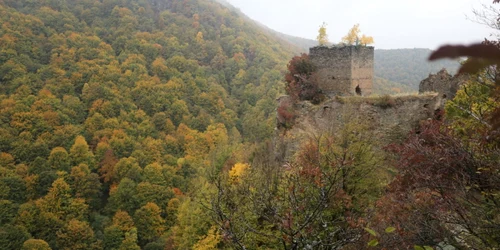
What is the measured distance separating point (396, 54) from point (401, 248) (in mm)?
80961

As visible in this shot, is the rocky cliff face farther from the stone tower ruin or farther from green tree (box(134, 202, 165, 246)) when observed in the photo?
green tree (box(134, 202, 165, 246))

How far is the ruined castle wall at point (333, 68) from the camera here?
14141 mm

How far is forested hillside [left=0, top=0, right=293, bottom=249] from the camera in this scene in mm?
33750

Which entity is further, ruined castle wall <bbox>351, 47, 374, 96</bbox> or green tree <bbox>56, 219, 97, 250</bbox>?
green tree <bbox>56, 219, 97, 250</bbox>

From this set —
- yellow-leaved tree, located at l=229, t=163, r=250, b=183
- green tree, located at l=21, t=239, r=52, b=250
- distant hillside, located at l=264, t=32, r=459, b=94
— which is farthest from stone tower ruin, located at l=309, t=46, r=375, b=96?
distant hillside, located at l=264, t=32, r=459, b=94

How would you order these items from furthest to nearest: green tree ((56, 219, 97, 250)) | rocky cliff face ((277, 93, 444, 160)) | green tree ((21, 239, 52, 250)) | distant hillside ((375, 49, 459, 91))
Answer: distant hillside ((375, 49, 459, 91)), green tree ((56, 219, 97, 250)), green tree ((21, 239, 52, 250)), rocky cliff face ((277, 93, 444, 160))

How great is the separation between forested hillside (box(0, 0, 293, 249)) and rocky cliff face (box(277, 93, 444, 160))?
19.0 feet

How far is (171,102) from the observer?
63.5 metres

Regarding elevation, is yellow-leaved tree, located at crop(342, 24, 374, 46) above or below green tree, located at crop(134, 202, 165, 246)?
above

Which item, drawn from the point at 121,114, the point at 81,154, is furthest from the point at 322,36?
the point at 121,114

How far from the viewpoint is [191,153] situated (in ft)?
171

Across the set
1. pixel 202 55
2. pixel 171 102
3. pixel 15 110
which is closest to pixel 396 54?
pixel 202 55

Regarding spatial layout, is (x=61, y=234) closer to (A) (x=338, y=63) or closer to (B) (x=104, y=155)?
(B) (x=104, y=155)

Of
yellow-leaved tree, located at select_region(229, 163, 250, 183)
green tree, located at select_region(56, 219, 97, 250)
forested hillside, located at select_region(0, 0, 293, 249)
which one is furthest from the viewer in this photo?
forested hillside, located at select_region(0, 0, 293, 249)
